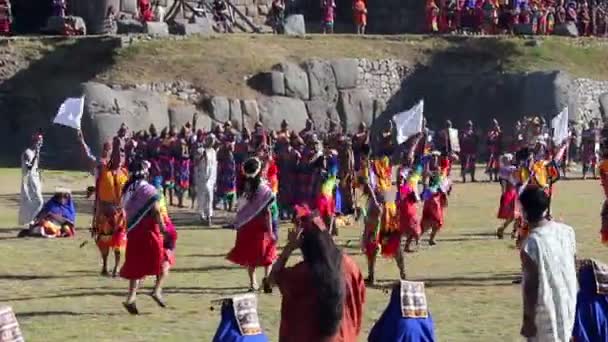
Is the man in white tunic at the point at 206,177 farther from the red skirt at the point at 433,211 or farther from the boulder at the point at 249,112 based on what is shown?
the boulder at the point at 249,112

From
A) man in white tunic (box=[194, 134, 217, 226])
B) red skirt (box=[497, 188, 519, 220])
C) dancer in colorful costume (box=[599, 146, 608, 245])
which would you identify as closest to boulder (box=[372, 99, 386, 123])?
man in white tunic (box=[194, 134, 217, 226])

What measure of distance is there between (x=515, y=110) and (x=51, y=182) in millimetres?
14866

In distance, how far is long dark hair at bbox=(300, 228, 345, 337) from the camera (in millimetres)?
8211

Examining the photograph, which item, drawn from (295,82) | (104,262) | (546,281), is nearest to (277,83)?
(295,82)

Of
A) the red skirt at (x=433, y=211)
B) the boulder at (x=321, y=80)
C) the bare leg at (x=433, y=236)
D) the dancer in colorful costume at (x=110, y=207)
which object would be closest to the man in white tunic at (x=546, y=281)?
the dancer in colorful costume at (x=110, y=207)

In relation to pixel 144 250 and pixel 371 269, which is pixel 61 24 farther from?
pixel 144 250

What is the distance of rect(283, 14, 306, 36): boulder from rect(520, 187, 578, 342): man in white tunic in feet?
114

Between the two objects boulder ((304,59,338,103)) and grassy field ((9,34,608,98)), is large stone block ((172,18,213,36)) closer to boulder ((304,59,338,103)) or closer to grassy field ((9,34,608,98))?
grassy field ((9,34,608,98))

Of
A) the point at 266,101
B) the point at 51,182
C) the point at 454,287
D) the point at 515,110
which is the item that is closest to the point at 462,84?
the point at 515,110

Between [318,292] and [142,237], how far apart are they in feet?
20.5

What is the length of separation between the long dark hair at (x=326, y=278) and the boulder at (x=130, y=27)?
32.6 metres

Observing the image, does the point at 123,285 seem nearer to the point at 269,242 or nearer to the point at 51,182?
the point at 269,242

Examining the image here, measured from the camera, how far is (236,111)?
37250 mm

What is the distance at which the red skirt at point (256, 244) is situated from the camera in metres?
15.6
